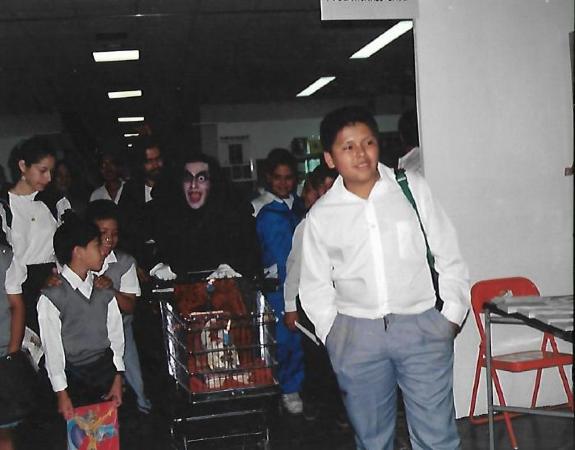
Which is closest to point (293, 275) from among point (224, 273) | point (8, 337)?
point (224, 273)

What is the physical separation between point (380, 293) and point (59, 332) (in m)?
1.91

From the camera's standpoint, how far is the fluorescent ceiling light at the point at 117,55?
614 cm

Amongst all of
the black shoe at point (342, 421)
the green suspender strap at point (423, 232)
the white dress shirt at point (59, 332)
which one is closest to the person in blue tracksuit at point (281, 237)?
the black shoe at point (342, 421)

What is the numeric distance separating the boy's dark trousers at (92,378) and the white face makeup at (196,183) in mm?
1353

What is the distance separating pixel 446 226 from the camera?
12.3 feet

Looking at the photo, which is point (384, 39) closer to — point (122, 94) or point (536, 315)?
point (122, 94)

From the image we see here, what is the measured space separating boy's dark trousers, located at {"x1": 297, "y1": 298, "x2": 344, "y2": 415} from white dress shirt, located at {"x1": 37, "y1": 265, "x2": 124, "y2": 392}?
1.72m

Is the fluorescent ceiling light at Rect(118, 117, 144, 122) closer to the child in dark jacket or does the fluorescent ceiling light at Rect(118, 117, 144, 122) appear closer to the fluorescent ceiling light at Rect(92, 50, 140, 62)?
the fluorescent ceiling light at Rect(92, 50, 140, 62)

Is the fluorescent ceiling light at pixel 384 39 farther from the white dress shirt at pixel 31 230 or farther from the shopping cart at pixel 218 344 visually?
the white dress shirt at pixel 31 230

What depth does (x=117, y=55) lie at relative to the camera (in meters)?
6.15

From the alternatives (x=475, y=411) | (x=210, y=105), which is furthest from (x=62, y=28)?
(x=475, y=411)

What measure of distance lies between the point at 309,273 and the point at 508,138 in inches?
92.3

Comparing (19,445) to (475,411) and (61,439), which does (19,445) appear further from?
(475,411)

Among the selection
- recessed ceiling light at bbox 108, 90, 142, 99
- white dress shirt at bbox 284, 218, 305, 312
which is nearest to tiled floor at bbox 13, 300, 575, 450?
white dress shirt at bbox 284, 218, 305, 312
